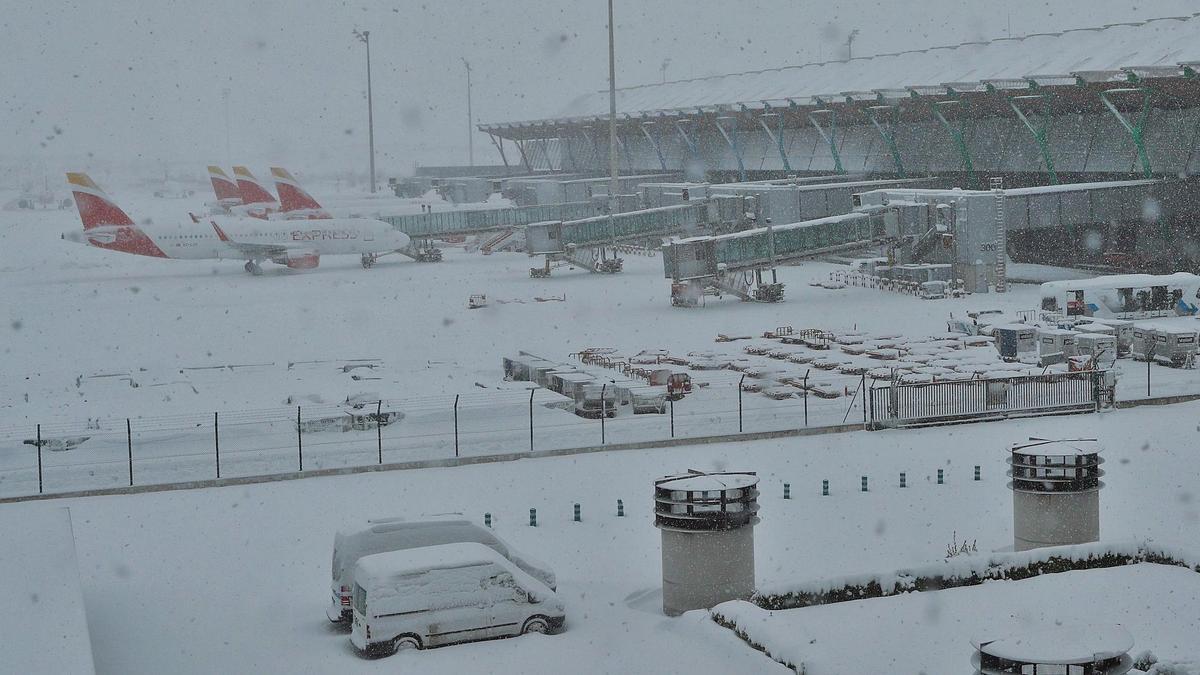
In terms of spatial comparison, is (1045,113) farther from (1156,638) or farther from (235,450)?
(1156,638)

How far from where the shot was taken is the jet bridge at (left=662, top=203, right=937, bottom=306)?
191 ft

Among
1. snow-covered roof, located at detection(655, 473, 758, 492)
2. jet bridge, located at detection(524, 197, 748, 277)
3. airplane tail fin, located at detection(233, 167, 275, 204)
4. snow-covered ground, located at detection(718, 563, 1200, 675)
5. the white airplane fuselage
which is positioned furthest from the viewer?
airplane tail fin, located at detection(233, 167, 275, 204)

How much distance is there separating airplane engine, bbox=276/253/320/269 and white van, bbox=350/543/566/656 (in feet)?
201

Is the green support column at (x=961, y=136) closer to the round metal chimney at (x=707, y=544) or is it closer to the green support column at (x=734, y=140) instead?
the green support column at (x=734, y=140)

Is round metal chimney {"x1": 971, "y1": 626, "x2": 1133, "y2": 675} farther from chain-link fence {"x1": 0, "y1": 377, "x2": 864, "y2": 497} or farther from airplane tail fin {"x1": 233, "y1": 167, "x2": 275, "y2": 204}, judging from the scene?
airplane tail fin {"x1": 233, "y1": 167, "x2": 275, "y2": 204}

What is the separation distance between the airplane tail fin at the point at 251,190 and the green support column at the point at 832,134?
48076 mm

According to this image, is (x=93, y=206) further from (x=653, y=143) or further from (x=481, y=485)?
(x=481, y=485)

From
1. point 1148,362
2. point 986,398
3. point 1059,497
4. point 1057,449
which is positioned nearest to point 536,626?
point 1059,497

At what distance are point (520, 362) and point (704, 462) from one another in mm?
11462

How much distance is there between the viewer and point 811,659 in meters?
14.6

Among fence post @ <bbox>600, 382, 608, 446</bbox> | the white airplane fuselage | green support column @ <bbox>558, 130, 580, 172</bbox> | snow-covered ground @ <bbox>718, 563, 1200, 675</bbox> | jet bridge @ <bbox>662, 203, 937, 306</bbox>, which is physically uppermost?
green support column @ <bbox>558, 130, 580, 172</bbox>

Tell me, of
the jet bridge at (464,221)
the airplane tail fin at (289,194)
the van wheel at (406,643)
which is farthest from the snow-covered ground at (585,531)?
the airplane tail fin at (289,194)

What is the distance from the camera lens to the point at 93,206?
7606 cm

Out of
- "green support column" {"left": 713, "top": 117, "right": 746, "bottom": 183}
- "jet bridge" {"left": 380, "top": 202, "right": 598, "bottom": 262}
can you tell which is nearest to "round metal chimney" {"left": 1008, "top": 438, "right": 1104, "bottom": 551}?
"jet bridge" {"left": 380, "top": 202, "right": 598, "bottom": 262}
